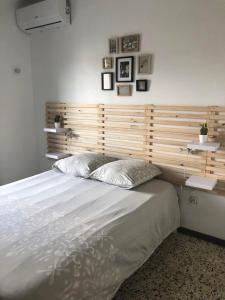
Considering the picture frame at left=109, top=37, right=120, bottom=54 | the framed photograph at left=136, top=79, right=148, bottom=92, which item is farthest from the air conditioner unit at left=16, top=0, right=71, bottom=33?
the framed photograph at left=136, top=79, right=148, bottom=92

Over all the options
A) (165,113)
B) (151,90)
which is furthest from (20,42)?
(165,113)

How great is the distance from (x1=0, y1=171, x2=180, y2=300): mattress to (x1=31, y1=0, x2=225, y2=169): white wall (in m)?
1.00

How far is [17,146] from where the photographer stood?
364 cm

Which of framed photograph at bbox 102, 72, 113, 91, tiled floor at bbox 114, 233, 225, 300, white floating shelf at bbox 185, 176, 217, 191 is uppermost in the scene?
framed photograph at bbox 102, 72, 113, 91

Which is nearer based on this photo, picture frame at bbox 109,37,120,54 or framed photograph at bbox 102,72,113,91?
picture frame at bbox 109,37,120,54

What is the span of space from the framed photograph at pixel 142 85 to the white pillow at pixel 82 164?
0.86m

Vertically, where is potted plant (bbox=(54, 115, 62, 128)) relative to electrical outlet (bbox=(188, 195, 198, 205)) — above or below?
above

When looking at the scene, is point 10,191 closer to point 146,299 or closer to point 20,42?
point 146,299

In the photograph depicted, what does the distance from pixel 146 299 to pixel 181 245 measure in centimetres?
82

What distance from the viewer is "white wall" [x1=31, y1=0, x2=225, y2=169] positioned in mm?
2320

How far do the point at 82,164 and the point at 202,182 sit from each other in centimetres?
125

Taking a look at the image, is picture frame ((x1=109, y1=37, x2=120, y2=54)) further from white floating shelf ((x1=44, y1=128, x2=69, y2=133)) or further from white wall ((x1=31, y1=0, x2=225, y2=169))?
white floating shelf ((x1=44, y1=128, x2=69, y2=133))

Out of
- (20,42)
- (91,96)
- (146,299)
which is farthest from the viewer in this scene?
(20,42)

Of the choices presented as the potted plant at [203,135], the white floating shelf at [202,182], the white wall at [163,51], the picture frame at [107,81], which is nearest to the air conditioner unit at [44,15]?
the white wall at [163,51]
